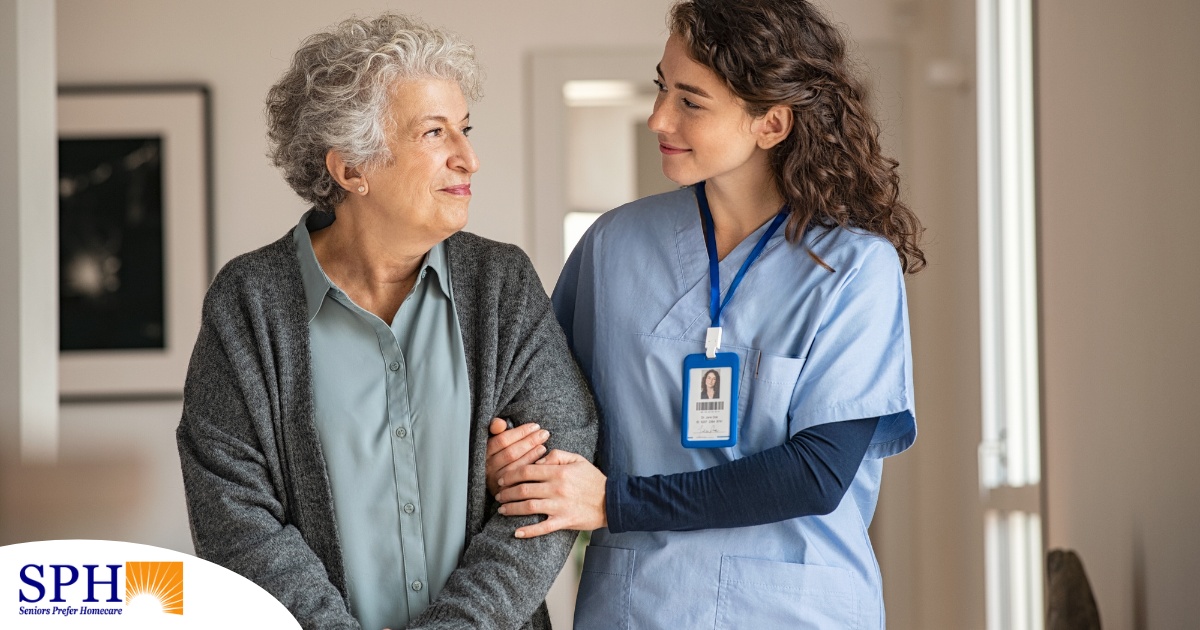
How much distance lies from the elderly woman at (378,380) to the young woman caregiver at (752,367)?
77mm

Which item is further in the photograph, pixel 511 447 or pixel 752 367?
pixel 752 367

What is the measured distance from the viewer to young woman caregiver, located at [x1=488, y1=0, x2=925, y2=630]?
1579 mm

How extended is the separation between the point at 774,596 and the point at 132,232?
2792 millimetres

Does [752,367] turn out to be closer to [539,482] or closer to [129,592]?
[539,482]

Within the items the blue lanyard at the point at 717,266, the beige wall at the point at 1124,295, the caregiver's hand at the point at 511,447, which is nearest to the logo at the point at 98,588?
the caregiver's hand at the point at 511,447

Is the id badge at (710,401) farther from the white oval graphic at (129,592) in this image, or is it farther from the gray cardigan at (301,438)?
the white oval graphic at (129,592)

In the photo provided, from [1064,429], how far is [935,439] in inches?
46.1

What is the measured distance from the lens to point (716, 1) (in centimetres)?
166

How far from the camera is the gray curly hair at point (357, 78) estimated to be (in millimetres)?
1564

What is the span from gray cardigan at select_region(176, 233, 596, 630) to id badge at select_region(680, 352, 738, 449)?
0.14 m

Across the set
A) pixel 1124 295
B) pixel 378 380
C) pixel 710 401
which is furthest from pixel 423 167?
pixel 1124 295

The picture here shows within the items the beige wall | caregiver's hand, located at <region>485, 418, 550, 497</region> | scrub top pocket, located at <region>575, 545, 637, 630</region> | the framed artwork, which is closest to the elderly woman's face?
caregiver's hand, located at <region>485, 418, 550, 497</region>

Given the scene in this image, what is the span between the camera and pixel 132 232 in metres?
3.72

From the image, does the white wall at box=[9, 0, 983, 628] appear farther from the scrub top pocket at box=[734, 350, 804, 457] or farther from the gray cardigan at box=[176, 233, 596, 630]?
the gray cardigan at box=[176, 233, 596, 630]
